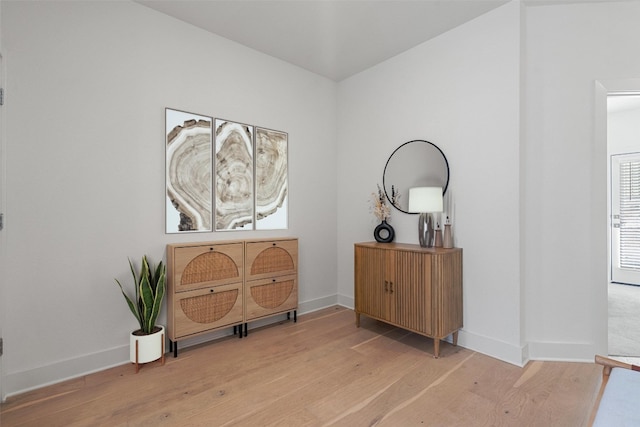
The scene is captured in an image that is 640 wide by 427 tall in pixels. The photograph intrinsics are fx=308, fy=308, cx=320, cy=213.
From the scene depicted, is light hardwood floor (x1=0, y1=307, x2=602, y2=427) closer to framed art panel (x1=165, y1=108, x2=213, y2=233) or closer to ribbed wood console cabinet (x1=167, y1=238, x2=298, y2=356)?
ribbed wood console cabinet (x1=167, y1=238, x2=298, y2=356)

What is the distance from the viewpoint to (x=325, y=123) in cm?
366

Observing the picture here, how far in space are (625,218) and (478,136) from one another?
3.86 metres

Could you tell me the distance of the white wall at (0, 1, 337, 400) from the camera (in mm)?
1917

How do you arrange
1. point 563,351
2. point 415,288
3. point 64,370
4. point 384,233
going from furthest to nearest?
1. point 384,233
2. point 415,288
3. point 563,351
4. point 64,370

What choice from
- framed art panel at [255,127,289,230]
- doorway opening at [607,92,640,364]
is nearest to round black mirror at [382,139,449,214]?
framed art panel at [255,127,289,230]

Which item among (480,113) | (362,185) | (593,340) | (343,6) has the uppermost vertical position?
(343,6)

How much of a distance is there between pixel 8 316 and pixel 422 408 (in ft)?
8.28

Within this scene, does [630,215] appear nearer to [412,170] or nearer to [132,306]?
[412,170]

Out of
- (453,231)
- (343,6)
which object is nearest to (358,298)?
(453,231)

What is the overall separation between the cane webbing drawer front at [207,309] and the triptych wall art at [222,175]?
54 cm

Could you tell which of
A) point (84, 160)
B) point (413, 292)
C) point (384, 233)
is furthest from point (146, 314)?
point (384, 233)

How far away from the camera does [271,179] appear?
313cm

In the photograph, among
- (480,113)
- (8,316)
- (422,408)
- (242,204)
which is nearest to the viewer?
(422,408)

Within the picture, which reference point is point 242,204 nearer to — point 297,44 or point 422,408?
point 297,44
